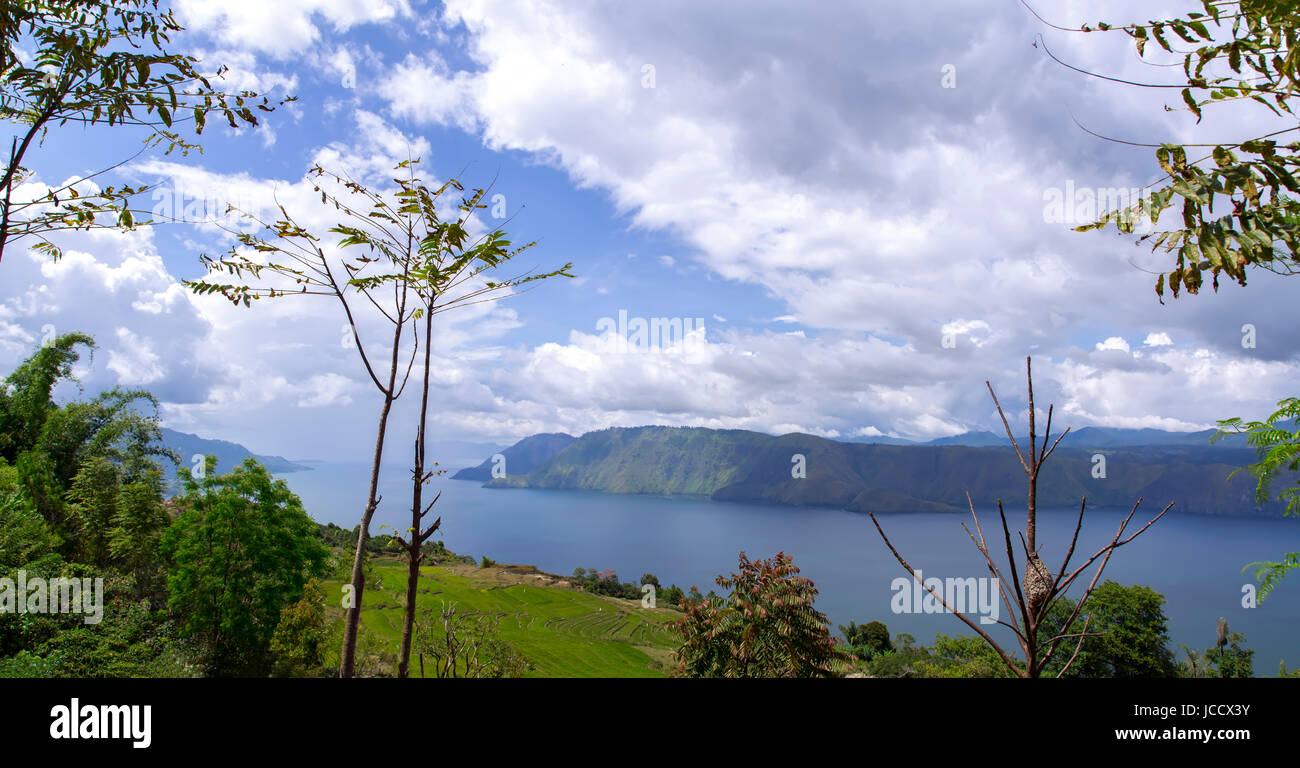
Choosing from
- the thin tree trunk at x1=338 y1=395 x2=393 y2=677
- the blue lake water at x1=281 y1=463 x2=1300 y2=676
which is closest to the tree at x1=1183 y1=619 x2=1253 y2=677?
the blue lake water at x1=281 y1=463 x2=1300 y2=676

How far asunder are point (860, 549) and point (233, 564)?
10490cm

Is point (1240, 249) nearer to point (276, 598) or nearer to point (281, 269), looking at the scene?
point (281, 269)

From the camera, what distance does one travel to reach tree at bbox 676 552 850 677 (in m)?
7.46

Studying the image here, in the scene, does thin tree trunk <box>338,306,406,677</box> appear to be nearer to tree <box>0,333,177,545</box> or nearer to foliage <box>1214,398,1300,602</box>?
foliage <box>1214,398,1300,602</box>

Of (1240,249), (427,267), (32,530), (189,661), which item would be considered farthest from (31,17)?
(189,661)

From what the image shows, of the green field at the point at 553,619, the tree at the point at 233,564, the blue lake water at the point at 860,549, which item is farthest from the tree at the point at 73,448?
the blue lake water at the point at 860,549

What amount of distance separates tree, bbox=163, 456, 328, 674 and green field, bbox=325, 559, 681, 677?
6.64 m

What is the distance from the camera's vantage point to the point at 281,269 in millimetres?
2812

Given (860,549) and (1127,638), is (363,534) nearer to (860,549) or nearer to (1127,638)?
(1127,638)

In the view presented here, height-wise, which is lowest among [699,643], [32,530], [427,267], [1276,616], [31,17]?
[1276,616]
